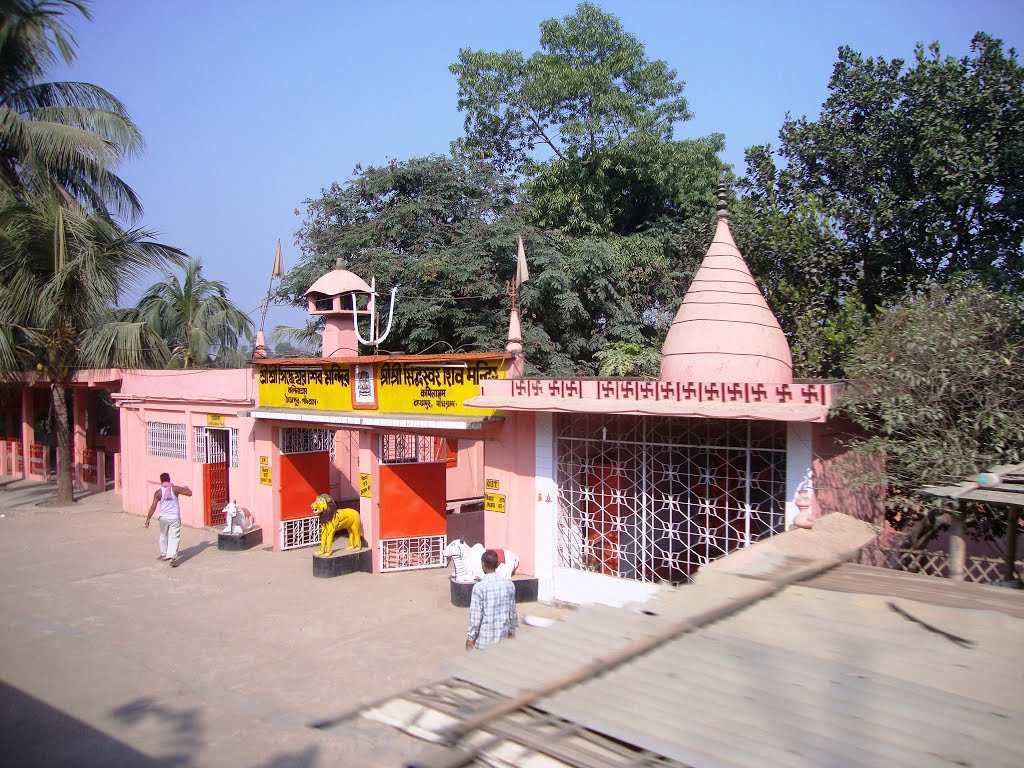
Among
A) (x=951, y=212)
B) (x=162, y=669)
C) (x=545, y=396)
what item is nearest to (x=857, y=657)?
(x=545, y=396)

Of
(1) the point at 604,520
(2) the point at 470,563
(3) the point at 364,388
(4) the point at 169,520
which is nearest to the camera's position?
(1) the point at 604,520

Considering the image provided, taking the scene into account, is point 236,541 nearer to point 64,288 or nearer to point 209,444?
point 209,444

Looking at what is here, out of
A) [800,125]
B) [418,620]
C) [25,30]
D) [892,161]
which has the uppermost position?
[25,30]

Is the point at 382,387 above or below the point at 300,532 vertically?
above

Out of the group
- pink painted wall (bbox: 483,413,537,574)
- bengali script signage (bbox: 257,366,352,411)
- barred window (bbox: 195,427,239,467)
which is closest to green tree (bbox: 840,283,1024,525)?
pink painted wall (bbox: 483,413,537,574)

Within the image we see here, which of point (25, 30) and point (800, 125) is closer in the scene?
point (800, 125)

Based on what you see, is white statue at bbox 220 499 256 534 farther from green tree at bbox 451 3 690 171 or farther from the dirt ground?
green tree at bbox 451 3 690 171

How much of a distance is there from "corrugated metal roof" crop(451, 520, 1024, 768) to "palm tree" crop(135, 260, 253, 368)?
803 inches

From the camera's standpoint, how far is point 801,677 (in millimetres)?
A: 2811

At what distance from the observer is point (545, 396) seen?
29.7ft

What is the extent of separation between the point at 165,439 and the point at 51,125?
7822mm

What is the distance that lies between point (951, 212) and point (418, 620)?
9.99 meters

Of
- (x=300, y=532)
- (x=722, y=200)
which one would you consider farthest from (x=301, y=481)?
(x=722, y=200)

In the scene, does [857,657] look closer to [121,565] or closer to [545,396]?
[545,396]
